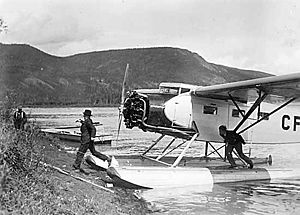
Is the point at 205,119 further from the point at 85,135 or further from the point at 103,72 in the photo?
the point at 103,72

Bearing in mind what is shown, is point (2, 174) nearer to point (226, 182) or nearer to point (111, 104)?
point (226, 182)

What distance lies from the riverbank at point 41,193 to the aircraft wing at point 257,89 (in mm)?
4293

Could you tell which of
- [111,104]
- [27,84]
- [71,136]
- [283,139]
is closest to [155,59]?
[27,84]

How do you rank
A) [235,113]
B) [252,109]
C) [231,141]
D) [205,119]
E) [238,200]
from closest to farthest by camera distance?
[238,200] < [252,109] < [205,119] < [231,141] < [235,113]

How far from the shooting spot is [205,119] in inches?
512

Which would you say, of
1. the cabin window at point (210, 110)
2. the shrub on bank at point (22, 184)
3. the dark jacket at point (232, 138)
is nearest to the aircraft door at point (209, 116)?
the cabin window at point (210, 110)

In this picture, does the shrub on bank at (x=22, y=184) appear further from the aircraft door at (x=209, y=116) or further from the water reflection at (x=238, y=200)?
the aircraft door at (x=209, y=116)

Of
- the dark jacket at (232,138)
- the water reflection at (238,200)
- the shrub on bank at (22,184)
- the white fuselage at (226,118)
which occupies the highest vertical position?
the white fuselage at (226,118)

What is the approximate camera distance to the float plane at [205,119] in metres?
11.0

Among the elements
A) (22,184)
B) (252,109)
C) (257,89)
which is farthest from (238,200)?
(22,184)

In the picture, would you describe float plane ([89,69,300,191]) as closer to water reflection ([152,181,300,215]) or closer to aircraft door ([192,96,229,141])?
aircraft door ([192,96,229,141])

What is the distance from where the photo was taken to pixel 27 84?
76.1 metres

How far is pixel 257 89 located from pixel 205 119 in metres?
1.75

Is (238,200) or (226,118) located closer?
(238,200)
